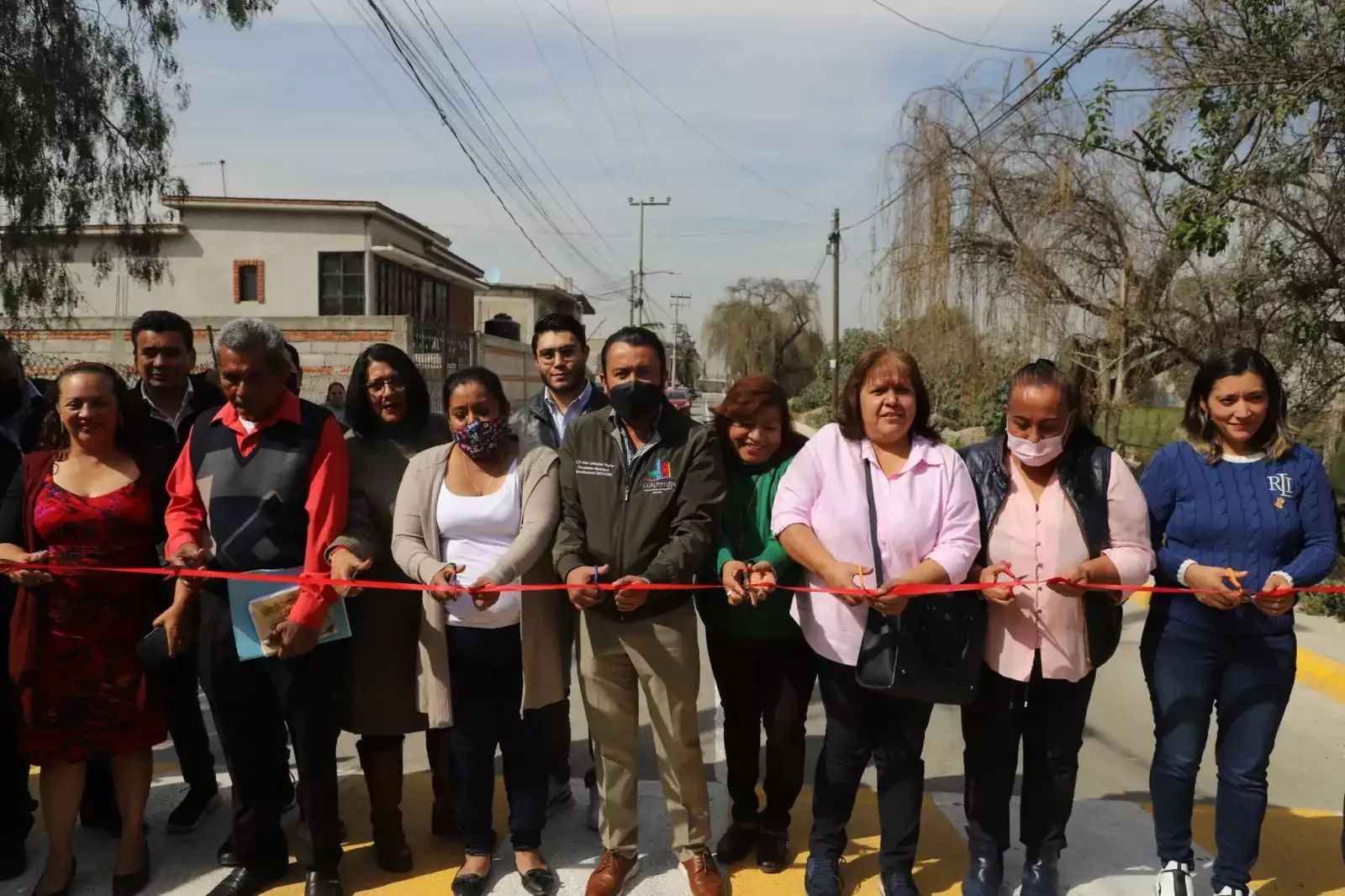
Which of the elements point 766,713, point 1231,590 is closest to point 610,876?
point 766,713

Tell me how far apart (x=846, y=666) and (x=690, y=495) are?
77 cm

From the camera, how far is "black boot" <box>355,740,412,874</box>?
3465mm

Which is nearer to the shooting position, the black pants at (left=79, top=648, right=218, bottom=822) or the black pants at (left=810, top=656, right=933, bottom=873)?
the black pants at (left=810, top=656, right=933, bottom=873)

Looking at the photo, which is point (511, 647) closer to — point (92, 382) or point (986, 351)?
point (92, 382)

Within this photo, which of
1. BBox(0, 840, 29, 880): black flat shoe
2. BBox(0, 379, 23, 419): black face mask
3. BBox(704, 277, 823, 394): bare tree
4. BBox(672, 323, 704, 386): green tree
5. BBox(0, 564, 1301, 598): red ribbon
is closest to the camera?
BBox(0, 564, 1301, 598): red ribbon

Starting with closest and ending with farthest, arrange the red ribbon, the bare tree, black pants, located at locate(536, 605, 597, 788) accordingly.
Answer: the red ribbon, black pants, located at locate(536, 605, 597, 788), the bare tree

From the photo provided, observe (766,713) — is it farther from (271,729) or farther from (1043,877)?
(271,729)

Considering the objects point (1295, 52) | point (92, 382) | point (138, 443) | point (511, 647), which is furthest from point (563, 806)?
point (1295, 52)

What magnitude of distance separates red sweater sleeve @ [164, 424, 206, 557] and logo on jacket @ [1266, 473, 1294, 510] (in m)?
3.56

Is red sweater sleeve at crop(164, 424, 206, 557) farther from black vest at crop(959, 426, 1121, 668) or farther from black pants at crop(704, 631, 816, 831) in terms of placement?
black vest at crop(959, 426, 1121, 668)

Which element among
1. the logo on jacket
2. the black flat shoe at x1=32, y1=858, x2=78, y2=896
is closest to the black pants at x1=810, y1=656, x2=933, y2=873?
the logo on jacket

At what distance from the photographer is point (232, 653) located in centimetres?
322

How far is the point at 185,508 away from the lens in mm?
3229

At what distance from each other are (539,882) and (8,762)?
2017mm
